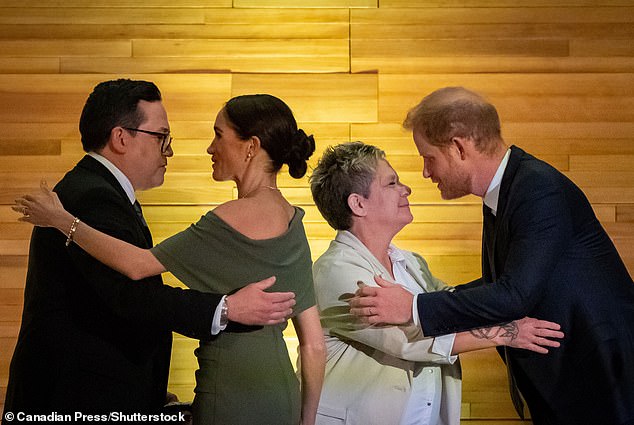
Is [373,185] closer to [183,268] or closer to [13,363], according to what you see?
[183,268]

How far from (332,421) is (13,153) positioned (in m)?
1.99

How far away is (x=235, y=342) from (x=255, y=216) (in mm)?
344

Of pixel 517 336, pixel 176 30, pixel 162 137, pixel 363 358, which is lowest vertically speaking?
pixel 363 358

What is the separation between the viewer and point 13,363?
2801mm

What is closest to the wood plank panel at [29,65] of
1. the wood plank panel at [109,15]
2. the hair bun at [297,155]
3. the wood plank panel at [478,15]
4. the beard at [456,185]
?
the wood plank panel at [109,15]

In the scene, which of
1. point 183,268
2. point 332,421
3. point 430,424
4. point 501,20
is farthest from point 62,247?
point 501,20

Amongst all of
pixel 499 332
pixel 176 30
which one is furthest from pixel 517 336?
pixel 176 30

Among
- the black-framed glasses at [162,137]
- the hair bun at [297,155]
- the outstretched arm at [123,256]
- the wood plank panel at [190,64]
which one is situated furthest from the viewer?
the wood plank panel at [190,64]

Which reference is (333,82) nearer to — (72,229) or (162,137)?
(162,137)

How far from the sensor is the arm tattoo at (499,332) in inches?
114

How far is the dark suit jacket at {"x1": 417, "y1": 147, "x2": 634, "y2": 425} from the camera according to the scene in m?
2.75

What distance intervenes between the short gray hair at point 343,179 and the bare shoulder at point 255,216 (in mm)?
586

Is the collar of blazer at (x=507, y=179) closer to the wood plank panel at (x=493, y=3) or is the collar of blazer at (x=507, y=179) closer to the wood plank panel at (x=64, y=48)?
the wood plank panel at (x=493, y=3)

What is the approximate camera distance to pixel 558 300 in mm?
2842
